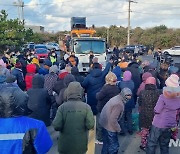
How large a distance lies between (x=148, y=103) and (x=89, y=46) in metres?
13.4

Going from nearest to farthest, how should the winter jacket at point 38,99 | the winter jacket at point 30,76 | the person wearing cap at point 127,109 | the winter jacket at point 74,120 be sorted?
the winter jacket at point 74,120
the winter jacket at point 38,99
the person wearing cap at point 127,109
the winter jacket at point 30,76

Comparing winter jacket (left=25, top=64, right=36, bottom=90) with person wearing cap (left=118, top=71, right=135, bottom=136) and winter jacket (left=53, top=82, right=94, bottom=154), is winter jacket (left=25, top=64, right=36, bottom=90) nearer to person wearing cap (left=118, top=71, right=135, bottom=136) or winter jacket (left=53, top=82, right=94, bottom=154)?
person wearing cap (left=118, top=71, right=135, bottom=136)

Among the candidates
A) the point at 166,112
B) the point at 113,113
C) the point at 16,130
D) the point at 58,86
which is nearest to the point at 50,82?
the point at 58,86

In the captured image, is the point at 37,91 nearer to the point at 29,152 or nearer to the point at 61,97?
the point at 61,97

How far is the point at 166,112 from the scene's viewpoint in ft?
18.4

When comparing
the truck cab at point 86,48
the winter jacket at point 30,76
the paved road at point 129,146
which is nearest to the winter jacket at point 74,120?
the paved road at point 129,146

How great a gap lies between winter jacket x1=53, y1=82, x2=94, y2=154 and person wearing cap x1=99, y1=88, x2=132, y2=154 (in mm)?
1140

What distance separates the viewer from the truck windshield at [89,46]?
1944cm

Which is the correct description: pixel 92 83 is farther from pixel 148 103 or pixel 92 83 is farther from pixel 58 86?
pixel 148 103

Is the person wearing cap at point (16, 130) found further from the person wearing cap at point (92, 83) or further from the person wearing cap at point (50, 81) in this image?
the person wearing cap at point (92, 83)

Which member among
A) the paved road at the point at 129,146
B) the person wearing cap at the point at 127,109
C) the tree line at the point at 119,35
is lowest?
the paved road at the point at 129,146

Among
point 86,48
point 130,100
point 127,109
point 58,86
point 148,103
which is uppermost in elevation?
point 86,48

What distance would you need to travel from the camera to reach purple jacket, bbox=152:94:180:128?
5574 mm

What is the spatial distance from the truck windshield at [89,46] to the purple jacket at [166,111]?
13.9m
